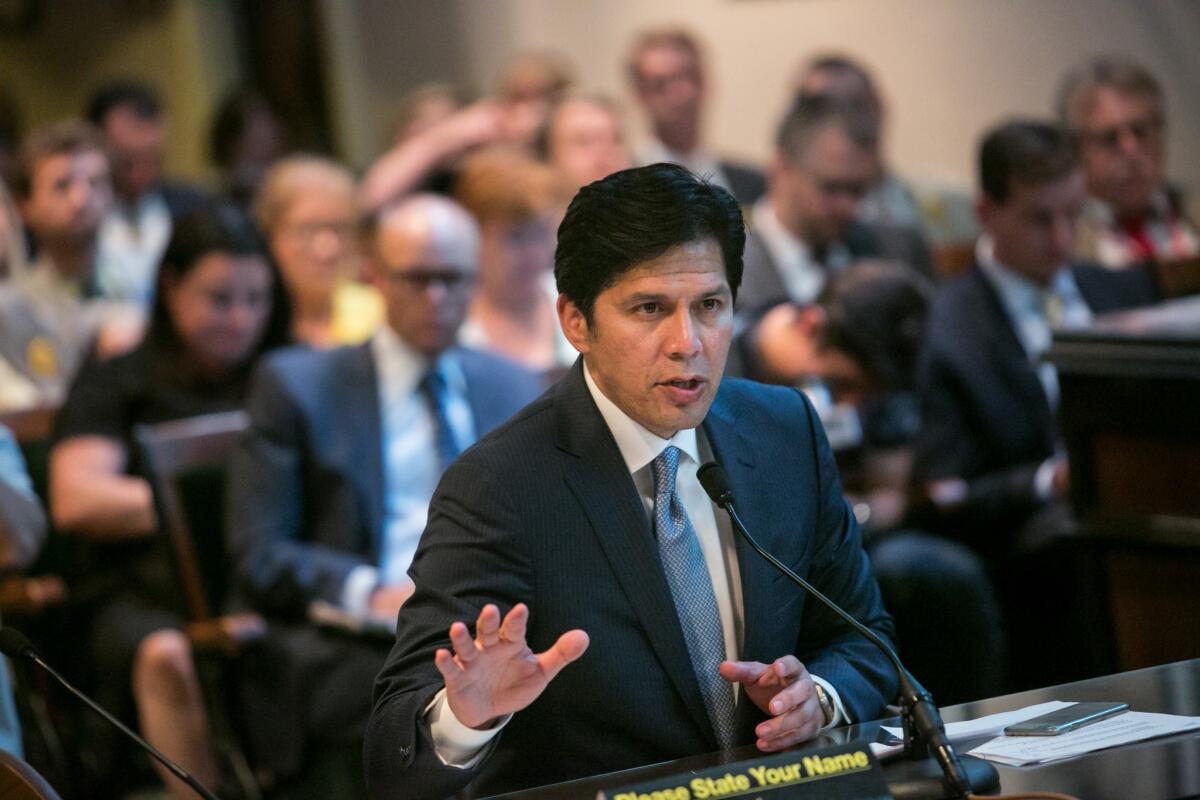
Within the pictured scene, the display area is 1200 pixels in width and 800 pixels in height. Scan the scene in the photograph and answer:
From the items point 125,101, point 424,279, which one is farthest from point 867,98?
point 125,101

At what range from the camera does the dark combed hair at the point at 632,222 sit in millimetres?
1749

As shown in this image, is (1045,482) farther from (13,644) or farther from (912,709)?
(13,644)

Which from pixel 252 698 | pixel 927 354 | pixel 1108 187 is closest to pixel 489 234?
pixel 927 354

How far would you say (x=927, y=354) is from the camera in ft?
12.1

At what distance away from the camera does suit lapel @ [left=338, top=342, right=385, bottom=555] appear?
3.25 metres

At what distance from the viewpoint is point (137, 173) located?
668 cm

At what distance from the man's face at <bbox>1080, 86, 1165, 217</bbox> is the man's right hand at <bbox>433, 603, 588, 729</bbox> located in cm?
360

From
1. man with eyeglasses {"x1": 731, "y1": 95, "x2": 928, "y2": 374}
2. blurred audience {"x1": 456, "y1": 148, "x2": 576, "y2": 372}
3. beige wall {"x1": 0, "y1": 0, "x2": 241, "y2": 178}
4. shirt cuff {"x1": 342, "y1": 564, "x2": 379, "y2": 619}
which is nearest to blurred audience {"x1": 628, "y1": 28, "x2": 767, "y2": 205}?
man with eyeglasses {"x1": 731, "y1": 95, "x2": 928, "y2": 374}

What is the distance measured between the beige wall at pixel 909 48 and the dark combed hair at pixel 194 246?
134 inches

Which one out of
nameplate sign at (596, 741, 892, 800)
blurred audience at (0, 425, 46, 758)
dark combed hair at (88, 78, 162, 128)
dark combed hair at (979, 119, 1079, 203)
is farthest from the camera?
dark combed hair at (88, 78, 162, 128)

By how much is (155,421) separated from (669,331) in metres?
2.23

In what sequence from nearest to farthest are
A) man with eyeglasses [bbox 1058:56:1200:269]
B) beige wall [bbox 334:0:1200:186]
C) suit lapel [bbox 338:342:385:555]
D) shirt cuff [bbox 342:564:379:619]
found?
shirt cuff [bbox 342:564:379:619] < suit lapel [bbox 338:342:385:555] < man with eyeglasses [bbox 1058:56:1200:269] < beige wall [bbox 334:0:1200:186]

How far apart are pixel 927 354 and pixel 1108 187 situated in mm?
1395

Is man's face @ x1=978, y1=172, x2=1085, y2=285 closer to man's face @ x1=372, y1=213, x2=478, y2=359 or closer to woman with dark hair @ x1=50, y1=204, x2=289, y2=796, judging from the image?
man's face @ x1=372, y1=213, x2=478, y2=359
